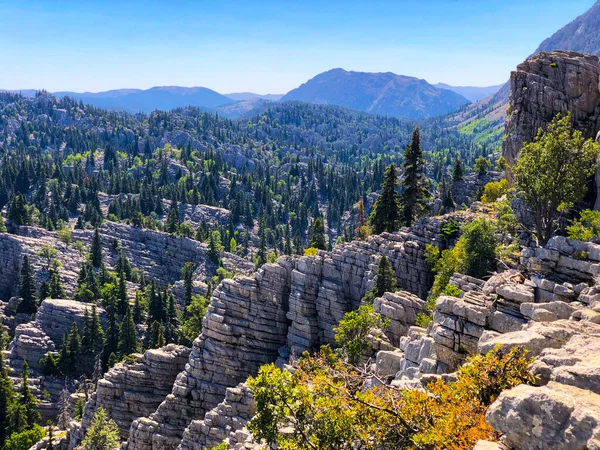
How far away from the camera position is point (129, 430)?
6022 cm

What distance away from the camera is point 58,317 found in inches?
4262

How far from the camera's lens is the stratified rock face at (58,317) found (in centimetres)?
10575

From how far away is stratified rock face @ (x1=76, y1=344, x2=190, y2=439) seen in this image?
6197cm

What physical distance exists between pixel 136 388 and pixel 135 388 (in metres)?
0.14

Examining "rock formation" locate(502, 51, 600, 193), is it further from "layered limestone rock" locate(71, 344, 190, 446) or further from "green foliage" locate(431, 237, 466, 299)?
"layered limestone rock" locate(71, 344, 190, 446)

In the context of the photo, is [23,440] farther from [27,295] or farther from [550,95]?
[550,95]

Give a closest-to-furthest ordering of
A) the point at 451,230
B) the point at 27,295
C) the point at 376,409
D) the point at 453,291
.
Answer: the point at 376,409
the point at 453,291
the point at 451,230
the point at 27,295

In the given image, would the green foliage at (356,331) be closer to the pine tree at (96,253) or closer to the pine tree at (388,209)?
the pine tree at (388,209)

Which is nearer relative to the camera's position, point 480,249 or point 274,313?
point 480,249

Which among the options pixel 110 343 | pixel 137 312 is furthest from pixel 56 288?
pixel 110 343

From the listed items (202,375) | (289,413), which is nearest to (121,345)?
(202,375)

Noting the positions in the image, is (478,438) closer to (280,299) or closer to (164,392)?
(280,299)

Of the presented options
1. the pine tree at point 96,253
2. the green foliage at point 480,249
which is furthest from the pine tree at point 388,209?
the pine tree at point 96,253

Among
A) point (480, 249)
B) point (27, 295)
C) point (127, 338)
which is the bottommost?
point (127, 338)
